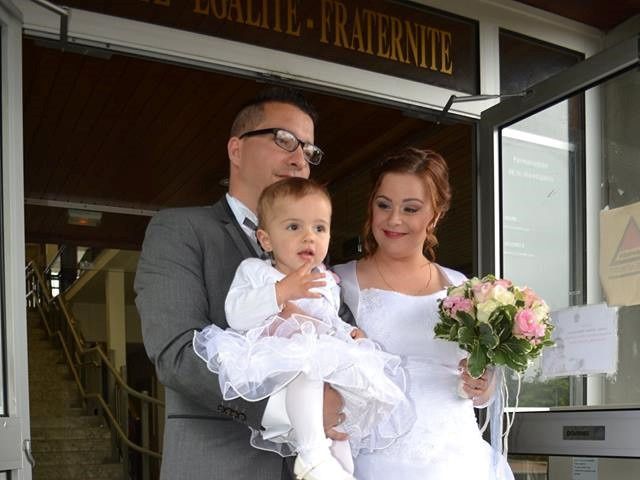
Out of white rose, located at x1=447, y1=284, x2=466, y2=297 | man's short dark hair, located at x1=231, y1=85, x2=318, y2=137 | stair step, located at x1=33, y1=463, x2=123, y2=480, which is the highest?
man's short dark hair, located at x1=231, y1=85, x2=318, y2=137

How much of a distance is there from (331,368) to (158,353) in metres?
0.35

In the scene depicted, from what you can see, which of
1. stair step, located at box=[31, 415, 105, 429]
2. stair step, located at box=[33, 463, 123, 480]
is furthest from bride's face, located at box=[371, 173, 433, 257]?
stair step, located at box=[31, 415, 105, 429]

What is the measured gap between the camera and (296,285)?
5.35ft

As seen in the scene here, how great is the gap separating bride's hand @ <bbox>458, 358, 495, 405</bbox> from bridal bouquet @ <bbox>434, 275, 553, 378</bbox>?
75 mm

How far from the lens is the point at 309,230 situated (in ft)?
5.62

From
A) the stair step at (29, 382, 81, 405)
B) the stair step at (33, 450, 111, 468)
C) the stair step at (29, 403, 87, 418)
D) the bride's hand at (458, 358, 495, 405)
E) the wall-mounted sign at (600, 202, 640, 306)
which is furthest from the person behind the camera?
the stair step at (29, 382, 81, 405)

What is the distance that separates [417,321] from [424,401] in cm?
24

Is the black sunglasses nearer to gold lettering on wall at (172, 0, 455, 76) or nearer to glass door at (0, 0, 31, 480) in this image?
glass door at (0, 0, 31, 480)

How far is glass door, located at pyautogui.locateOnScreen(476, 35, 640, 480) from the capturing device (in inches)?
105

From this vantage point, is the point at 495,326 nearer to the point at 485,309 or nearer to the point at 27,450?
the point at 485,309

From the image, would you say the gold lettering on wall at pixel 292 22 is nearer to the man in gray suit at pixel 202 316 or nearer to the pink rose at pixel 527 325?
the man in gray suit at pixel 202 316

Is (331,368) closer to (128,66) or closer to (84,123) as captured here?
(128,66)

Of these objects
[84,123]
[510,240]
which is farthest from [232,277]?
[84,123]

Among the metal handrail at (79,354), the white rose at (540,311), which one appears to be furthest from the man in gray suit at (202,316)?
the metal handrail at (79,354)
